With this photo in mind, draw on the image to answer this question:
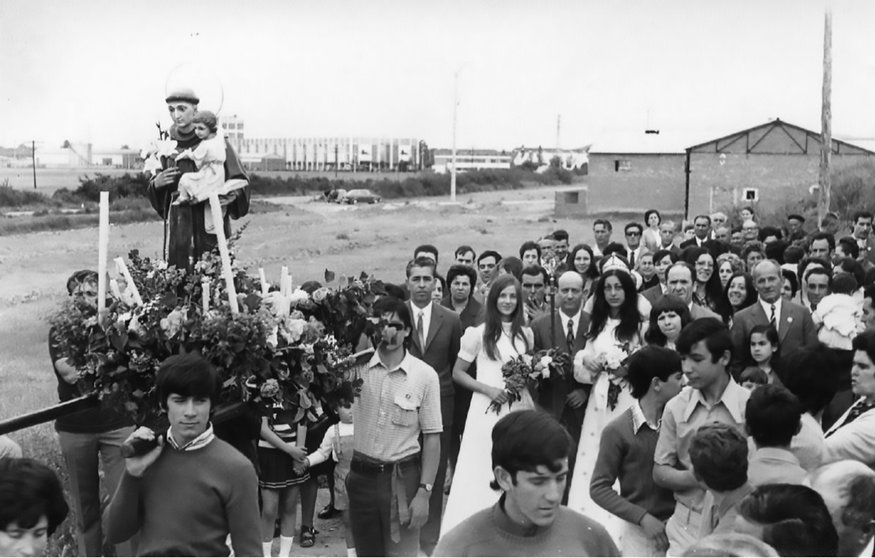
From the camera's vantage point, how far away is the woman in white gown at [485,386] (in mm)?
6547

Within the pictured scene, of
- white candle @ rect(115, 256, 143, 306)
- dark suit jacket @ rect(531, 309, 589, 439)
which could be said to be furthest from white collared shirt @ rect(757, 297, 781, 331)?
white candle @ rect(115, 256, 143, 306)

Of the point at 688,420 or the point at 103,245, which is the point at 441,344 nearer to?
the point at 688,420

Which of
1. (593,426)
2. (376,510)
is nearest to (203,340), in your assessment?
(376,510)

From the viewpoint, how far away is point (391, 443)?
554 centimetres

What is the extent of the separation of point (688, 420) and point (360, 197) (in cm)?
1839

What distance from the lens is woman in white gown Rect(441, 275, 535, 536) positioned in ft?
21.5

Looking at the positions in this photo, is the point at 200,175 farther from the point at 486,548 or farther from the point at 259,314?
the point at 486,548

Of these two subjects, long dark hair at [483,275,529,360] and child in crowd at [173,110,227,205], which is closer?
child in crowd at [173,110,227,205]

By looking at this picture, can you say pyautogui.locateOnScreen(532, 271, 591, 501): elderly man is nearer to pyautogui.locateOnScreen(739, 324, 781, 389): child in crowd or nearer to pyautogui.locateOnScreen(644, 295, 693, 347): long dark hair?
pyautogui.locateOnScreen(644, 295, 693, 347): long dark hair

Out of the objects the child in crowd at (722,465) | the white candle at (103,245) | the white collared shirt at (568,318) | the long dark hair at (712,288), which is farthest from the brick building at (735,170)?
the white candle at (103,245)

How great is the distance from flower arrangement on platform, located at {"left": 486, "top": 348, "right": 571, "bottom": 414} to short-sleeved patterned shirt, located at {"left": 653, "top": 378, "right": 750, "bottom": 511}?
1650 mm

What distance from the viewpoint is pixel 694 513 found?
434cm

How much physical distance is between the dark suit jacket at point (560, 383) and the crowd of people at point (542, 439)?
1cm

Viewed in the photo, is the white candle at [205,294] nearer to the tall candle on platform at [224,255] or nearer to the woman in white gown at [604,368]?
the tall candle on platform at [224,255]
